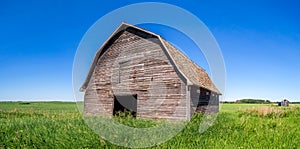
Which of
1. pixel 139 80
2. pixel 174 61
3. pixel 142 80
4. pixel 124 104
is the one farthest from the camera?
pixel 124 104

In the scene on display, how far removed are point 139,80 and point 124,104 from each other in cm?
322

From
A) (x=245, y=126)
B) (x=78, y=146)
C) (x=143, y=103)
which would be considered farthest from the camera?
(x=143, y=103)

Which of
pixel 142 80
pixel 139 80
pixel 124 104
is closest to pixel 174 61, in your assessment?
pixel 142 80

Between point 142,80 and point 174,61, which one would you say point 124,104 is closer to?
point 142,80

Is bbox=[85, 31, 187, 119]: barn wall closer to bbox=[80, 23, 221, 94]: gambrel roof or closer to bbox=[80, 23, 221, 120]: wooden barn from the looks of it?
bbox=[80, 23, 221, 120]: wooden barn

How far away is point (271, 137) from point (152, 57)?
8524 millimetres

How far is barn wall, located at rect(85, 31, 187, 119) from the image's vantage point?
1384 cm


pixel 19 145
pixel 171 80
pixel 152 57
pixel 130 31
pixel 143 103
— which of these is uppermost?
pixel 130 31

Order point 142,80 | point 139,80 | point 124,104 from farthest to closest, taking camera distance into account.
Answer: point 124,104 < point 139,80 < point 142,80

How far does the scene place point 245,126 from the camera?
10445 mm

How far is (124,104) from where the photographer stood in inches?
698

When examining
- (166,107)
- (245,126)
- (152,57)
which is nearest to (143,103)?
(166,107)

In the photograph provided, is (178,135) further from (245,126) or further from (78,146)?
(245,126)

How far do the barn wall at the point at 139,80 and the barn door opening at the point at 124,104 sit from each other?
0.36 meters
